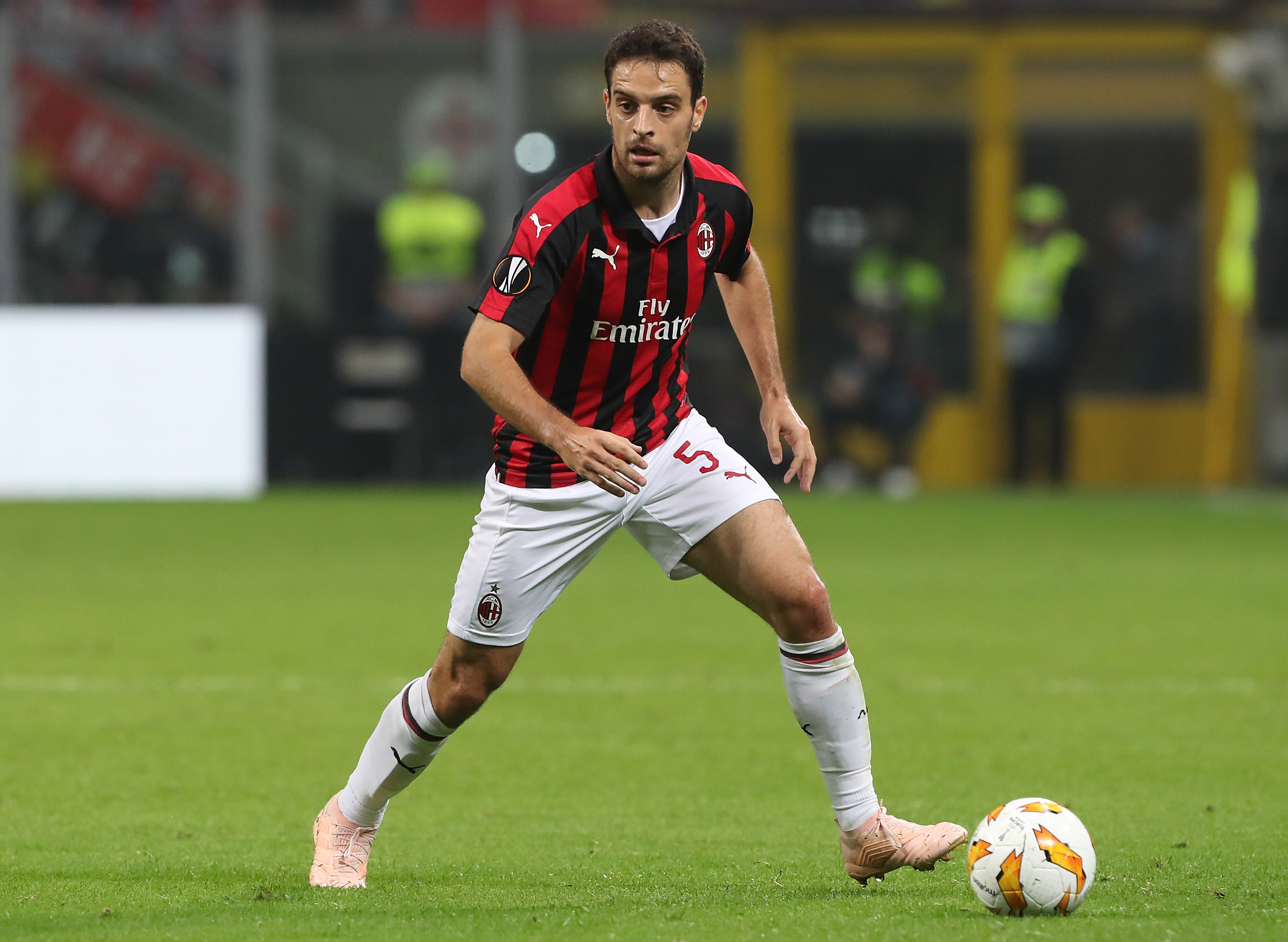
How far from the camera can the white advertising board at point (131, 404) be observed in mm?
16969

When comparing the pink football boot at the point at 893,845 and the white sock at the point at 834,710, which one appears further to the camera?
the white sock at the point at 834,710

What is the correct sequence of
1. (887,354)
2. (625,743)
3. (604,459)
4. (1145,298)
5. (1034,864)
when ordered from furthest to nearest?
(1145,298) < (887,354) < (625,743) < (604,459) < (1034,864)

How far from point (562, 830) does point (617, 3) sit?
14.8m

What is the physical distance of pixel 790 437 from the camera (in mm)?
5105

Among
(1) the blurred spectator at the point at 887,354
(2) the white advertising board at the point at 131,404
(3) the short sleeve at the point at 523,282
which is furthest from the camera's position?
(1) the blurred spectator at the point at 887,354

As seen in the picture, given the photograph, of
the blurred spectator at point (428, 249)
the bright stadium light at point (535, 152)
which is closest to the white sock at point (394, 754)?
the blurred spectator at point (428, 249)

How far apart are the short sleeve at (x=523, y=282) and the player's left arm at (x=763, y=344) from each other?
71cm

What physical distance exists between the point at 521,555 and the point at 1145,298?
15.4m

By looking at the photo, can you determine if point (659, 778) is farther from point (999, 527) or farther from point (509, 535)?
point (999, 527)

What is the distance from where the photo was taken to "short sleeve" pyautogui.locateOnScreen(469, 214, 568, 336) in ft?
14.9

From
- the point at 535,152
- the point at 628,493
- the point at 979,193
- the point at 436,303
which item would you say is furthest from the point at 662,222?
the point at 979,193

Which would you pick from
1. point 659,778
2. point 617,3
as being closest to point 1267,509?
point 617,3

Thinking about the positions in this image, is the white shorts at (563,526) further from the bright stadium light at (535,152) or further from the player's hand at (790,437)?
the bright stadium light at (535,152)

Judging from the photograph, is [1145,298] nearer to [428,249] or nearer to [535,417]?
[428,249]
